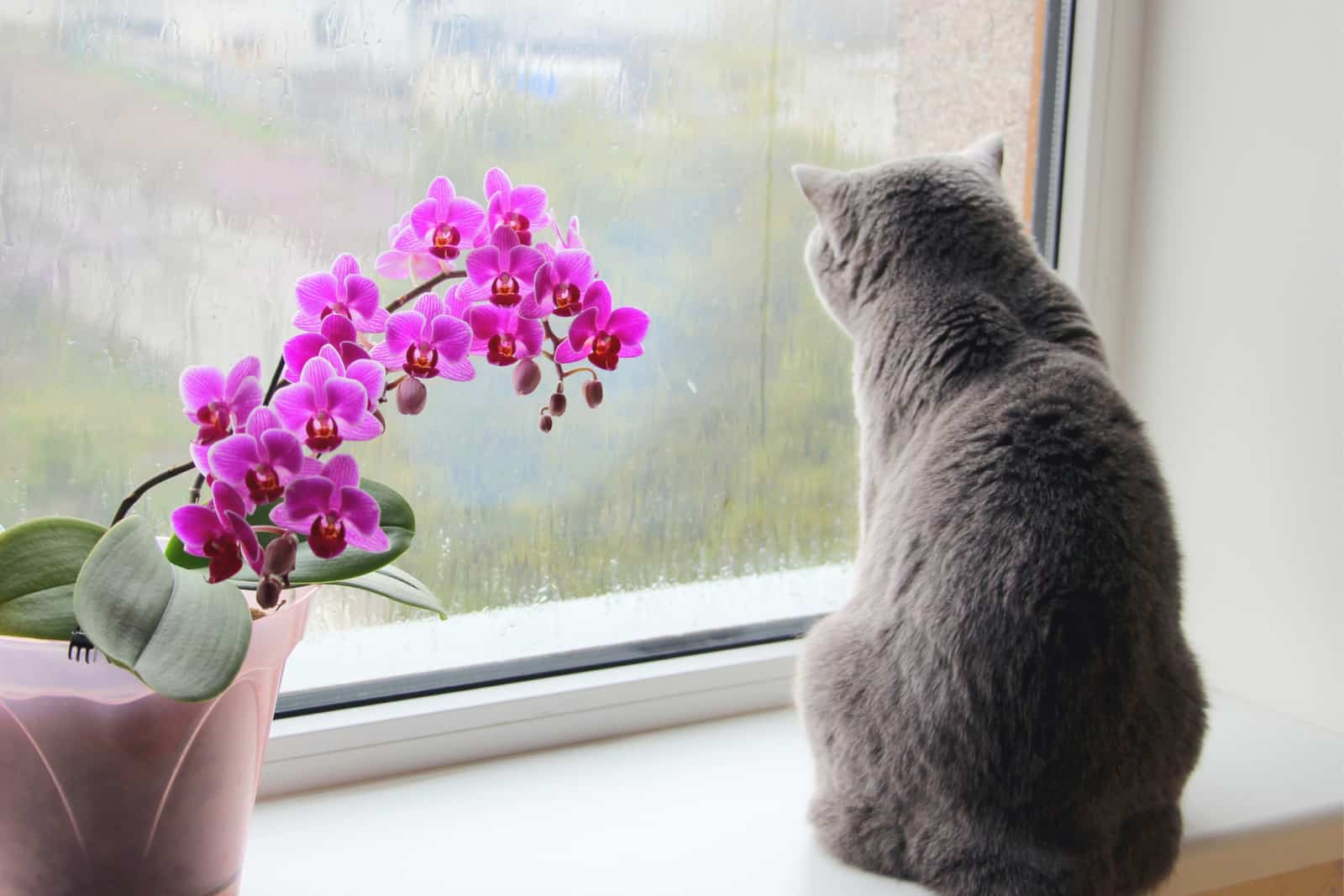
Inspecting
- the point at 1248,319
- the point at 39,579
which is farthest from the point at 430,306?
the point at 1248,319

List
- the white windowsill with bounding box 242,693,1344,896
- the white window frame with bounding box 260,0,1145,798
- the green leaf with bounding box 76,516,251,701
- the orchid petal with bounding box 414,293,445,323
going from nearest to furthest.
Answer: the green leaf with bounding box 76,516,251,701
the orchid petal with bounding box 414,293,445,323
the white windowsill with bounding box 242,693,1344,896
the white window frame with bounding box 260,0,1145,798

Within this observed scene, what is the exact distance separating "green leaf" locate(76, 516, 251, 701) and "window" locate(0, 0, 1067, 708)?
14.1 inches

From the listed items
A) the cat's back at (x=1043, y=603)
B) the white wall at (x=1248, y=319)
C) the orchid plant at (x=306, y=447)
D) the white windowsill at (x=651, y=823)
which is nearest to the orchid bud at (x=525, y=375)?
the orchid plant at (x=306, y=447)

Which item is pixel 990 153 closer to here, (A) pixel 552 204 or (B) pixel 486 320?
(A) pixel 552 204

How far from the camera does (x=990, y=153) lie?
1.00 metres

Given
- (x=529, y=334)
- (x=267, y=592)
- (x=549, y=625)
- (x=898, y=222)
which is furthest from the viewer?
(x=549, y=625)

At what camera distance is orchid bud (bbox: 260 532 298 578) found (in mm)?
551

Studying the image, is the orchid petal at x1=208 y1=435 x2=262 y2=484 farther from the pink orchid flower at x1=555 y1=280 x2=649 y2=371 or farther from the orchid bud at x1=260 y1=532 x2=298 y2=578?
the pink orchid flower at x1=555 y1=280 x2=649 y2=371

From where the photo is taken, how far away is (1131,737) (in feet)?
2.47

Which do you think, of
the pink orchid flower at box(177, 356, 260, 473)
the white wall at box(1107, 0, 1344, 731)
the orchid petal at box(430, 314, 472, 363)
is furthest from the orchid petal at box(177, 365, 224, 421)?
the white wall at box(1107, 0, 1344, 731)

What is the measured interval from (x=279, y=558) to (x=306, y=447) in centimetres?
8

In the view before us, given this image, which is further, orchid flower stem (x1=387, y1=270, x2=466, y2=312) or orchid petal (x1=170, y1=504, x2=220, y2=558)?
orchid flower stem (x1=387, y1=270, x2=466, y2=312)

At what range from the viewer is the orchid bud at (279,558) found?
0.55 meters

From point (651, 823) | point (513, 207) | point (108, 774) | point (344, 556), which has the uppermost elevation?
point (513, 207)
